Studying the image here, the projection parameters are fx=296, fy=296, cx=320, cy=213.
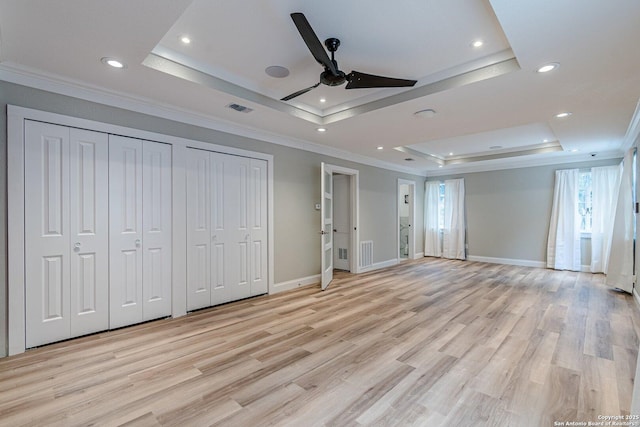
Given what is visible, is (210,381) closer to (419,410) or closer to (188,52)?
(419,410)

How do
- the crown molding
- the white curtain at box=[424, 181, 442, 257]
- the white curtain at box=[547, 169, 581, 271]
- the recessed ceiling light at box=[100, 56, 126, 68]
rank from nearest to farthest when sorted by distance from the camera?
the recessed ceiling light at box=[100, 56, 126, 68] < the crown molding < the white curtain at box=[547, 169, 581, 271] < the white curtain at box=[424, 181, 442, 257]

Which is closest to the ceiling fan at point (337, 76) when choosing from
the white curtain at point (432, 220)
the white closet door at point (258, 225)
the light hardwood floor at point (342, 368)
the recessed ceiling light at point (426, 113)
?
the recessed ceiling light at point (426, 113)

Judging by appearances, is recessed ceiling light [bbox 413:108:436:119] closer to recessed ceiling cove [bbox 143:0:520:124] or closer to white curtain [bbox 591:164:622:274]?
recessed ceiling cove [bbox 143:0:520:124]

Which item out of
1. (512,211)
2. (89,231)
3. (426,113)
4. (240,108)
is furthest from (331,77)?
(512,211)

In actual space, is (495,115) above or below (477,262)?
above

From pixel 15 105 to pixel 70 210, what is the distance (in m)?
0.99

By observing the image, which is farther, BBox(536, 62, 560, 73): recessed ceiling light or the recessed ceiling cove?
BBox(536, 62, 560, 73): recessed ceiling light

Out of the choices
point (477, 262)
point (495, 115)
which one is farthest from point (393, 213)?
point (495, 115)

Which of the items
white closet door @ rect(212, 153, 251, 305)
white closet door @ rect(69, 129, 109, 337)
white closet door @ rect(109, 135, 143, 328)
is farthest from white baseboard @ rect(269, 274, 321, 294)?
white closet door @ rect(69, 129, 109, 337)

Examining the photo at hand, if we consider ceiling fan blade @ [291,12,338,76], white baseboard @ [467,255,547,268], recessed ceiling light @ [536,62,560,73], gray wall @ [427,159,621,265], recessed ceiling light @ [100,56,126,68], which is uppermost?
recessed ceiling light @ [100,56,126,68]

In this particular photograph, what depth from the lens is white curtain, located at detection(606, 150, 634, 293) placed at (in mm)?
4453

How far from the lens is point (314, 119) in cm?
401

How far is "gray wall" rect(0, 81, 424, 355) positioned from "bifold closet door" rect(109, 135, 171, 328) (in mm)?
330

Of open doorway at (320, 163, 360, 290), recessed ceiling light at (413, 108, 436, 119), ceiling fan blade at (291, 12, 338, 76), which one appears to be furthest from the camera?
open doorway at (320, 163, 360, 290)
